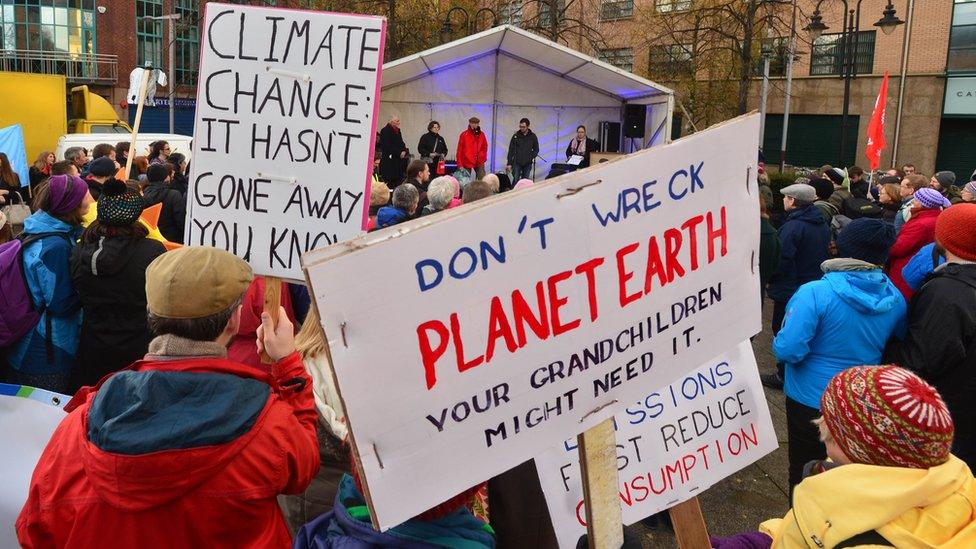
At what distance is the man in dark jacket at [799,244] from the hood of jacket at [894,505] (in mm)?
4741

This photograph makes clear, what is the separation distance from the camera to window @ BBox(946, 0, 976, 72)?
24.4 meters

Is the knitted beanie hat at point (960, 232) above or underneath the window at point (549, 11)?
underneath

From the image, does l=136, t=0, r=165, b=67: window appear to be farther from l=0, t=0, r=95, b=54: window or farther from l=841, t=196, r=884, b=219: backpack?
l=841, t=196, r=884, b=219: backpack

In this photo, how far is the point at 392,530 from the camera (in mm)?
1757

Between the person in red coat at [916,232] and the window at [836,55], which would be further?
the window at [836,55]

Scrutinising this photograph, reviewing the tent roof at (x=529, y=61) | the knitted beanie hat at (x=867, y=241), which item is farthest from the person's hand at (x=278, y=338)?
the tent roof at (x=529, y=61)

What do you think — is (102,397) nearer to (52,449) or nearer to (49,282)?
(52,449)

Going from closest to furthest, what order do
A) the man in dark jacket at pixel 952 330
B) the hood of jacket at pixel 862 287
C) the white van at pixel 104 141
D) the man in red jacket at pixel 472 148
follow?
the man in dark jacket at pixel 952 330 < the hood of jacket at pixel 862 287 < the man in red jacket at pixel 472 148 < the white van at pixel 104 141

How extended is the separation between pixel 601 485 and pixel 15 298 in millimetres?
3008

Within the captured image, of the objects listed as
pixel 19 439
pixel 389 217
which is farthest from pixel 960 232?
pixel 19 439

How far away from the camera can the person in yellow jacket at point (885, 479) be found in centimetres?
143

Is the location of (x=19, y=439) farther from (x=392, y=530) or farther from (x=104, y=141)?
(x=104, y=141)

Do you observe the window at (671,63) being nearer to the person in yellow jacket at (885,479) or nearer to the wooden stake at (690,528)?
the wooden stake at (690,528)

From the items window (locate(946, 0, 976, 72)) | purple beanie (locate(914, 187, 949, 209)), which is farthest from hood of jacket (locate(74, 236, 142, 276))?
window (locate(946, 0, 976, 72))
